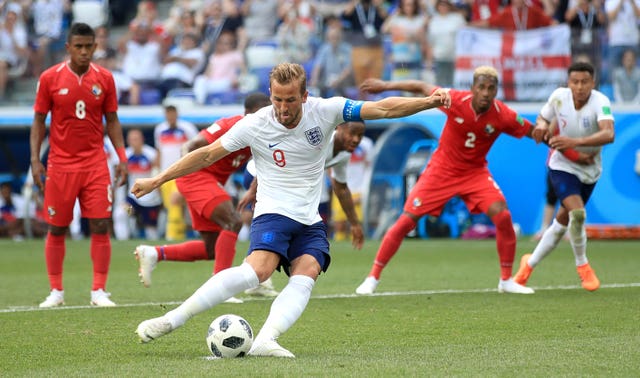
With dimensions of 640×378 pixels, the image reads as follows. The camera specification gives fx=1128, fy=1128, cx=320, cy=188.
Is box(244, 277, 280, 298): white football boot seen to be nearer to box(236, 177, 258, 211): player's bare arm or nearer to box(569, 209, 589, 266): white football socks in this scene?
box(236, 177, 258, 211): player's bare arm

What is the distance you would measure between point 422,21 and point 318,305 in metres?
11.4

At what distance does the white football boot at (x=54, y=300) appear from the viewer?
33.8ft

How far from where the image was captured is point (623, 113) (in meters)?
20.0

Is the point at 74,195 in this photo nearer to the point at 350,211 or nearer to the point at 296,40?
the point at 350,211

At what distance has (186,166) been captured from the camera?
7074mm

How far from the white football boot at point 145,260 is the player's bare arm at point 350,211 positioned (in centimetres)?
178

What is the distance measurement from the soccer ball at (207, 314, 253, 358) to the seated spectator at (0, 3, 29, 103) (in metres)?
17.0

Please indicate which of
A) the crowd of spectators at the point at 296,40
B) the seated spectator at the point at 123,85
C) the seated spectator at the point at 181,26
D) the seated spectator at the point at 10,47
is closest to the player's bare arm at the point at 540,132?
the crowd of spectators at the point at 296,40

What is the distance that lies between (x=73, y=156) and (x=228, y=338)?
164 inches

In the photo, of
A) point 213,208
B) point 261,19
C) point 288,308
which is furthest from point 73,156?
point 261,19

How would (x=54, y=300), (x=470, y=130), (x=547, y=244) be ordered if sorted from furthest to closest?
(x=547, y=244) < (x=470, y=130) < (x=54, y=300)

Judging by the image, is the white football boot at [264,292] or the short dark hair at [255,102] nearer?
the short dark hair at [255,102]

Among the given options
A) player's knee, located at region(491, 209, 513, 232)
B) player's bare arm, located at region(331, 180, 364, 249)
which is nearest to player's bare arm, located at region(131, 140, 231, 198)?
player's bare arm, located at region(331, 180, 364, 249)

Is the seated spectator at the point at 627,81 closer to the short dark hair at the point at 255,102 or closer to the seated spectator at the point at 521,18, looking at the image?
the seated spectator at the point at 521,18
